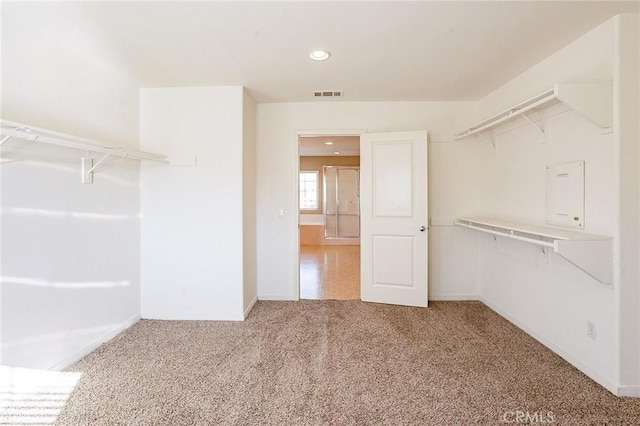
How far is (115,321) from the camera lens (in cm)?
271

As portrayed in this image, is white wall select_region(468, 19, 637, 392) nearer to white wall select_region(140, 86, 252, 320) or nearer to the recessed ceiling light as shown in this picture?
the recessed ceiling light

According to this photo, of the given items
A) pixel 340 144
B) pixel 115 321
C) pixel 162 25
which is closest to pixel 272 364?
pixel 115 321

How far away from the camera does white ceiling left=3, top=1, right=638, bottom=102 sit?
180 centimetres

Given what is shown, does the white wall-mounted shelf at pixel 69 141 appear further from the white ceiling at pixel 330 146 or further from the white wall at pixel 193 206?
the white ceiling at pixel 330 146

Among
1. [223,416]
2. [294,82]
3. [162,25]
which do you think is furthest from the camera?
[294,82]

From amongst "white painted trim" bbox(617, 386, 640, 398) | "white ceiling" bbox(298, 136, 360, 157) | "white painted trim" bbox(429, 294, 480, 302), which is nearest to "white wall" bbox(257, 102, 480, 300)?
"white painted trim" bbox(429, 294, 480, 302)

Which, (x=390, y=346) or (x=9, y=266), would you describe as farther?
(x=390, y=346)

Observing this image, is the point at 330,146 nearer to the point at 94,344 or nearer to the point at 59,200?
the point at 59,200

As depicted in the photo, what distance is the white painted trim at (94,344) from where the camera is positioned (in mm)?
2156

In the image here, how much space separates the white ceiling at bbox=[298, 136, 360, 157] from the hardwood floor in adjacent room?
2.28 metres

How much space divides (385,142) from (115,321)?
3.20 metres

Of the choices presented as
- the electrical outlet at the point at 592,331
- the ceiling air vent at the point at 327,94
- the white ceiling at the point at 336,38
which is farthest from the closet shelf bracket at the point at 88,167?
the electrical outlet at the point at 592,331

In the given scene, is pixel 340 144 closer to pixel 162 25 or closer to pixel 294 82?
pixel 294 82

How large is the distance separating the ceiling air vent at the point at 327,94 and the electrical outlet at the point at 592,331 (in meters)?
2.83
